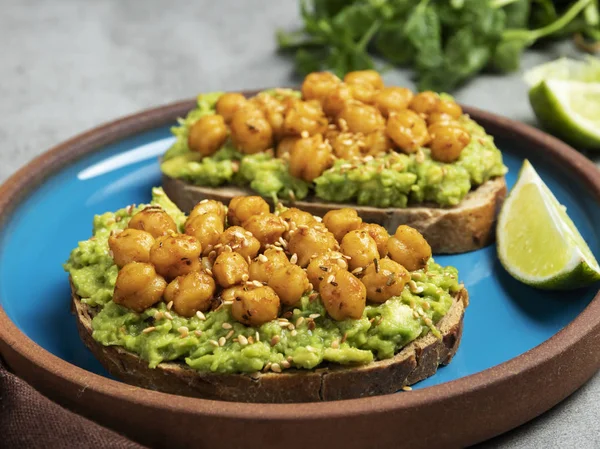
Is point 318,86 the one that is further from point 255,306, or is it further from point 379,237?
point 255,306

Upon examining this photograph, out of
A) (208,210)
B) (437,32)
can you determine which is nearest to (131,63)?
(437,32)

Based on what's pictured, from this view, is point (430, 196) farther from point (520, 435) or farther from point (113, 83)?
point (113, 83)

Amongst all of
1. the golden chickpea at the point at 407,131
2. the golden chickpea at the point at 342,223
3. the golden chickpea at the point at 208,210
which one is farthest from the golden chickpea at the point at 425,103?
the golden chickpea at the point at 208,210

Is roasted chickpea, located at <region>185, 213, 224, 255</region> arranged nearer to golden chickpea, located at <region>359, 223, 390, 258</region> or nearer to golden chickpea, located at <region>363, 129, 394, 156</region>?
golden chickpea, located at <region>359, 223, 390, 258</region>

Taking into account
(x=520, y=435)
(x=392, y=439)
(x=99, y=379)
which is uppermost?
(x=99, y=379)

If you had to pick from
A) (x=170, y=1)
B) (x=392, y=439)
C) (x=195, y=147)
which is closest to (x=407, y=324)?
(x=392, y=439)
